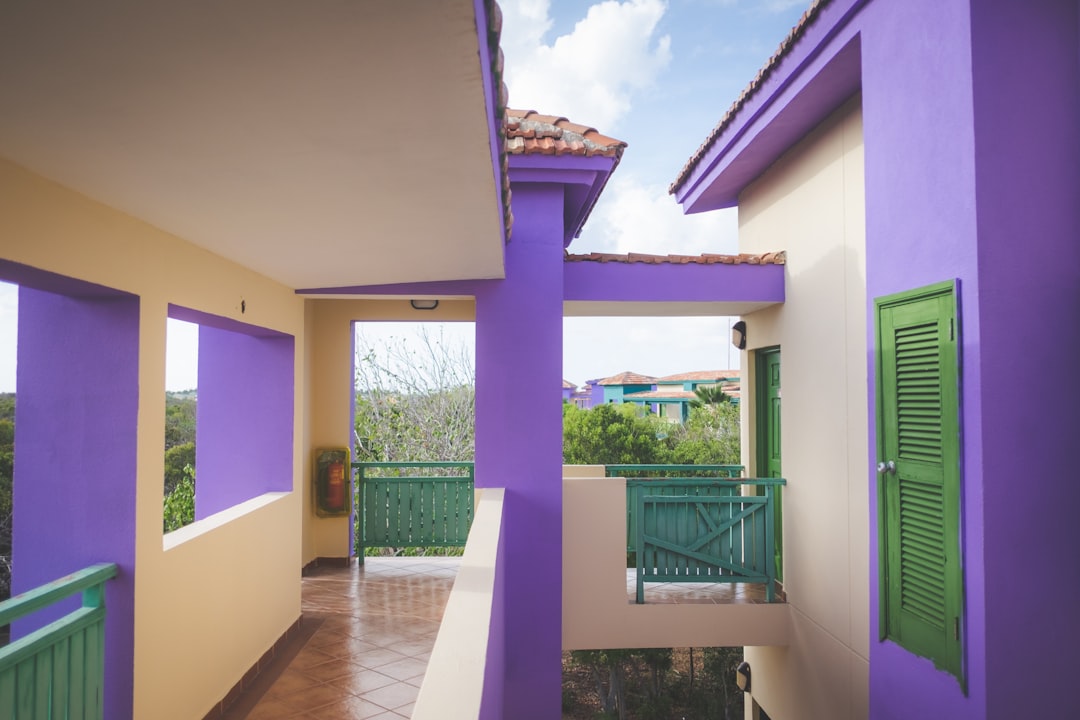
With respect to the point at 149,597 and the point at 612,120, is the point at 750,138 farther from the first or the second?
the point at 612,120

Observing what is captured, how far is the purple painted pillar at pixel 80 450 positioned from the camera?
3434 mm

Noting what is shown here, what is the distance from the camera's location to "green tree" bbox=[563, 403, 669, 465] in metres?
20.0

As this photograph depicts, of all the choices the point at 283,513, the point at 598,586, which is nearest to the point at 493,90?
the point at 283,513

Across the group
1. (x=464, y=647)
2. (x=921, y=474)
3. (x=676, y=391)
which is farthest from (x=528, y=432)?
(x=676, y=391)

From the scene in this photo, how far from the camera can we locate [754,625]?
6762 millimetres

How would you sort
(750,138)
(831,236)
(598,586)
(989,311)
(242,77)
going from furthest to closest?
(750,138) < (598,586) < (831,236) < (989,311) < (242,77)

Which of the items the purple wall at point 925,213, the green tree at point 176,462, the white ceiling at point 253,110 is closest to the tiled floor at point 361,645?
the white ceiling at point 253,110

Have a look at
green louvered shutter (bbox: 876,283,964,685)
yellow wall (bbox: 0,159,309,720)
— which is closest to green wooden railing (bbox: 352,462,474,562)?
yellow wall (bbox: 0,159,309,720)

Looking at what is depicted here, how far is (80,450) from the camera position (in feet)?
11.4

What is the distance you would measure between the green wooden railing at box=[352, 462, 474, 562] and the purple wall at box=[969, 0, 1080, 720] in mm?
5195

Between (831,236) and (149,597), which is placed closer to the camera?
(149,597)

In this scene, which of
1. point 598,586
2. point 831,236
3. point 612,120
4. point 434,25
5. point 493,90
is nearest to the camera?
point 434,25

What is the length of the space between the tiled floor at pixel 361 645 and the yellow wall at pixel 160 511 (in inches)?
14.0

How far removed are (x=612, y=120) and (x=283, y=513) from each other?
85.4 m
